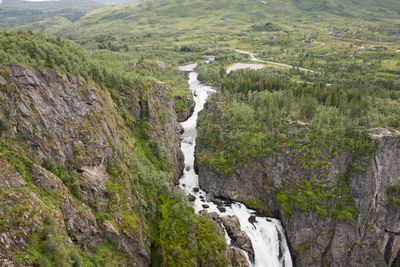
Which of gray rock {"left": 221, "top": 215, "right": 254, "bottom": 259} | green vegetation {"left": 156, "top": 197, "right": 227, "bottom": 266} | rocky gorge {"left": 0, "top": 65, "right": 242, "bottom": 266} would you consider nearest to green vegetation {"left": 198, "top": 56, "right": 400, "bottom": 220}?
gray rock {"left": 221, "top": 215, "right": 254, "bottom": 259}

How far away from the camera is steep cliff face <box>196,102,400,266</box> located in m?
60.2

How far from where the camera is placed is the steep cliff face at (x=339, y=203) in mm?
60219

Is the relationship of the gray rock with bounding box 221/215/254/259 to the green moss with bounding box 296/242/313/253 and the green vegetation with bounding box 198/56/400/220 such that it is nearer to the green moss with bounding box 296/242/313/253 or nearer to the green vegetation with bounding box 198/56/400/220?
the green moss with bounding box 296/242/313/253

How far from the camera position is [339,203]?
203 ft

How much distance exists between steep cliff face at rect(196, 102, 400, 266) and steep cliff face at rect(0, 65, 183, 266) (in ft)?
106

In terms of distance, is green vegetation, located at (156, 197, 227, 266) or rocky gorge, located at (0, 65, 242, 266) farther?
green vegetation, located at (156, 197, 227, 266)

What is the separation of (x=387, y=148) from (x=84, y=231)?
72.3 meters

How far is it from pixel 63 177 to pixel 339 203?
202 ft

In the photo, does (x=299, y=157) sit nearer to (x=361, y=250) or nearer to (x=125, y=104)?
(x=361, y=250)

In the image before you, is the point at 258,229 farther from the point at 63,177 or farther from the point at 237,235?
the point at 63,177

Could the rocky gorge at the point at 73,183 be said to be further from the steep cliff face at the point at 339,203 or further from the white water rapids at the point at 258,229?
the steep cliff face at the point at 339,203

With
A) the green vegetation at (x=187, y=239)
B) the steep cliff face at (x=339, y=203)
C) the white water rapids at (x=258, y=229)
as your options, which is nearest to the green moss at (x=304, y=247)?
the steep cliff face at (x=339, y=203)

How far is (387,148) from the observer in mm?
64438

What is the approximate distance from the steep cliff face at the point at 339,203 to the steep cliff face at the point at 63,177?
106 feet
